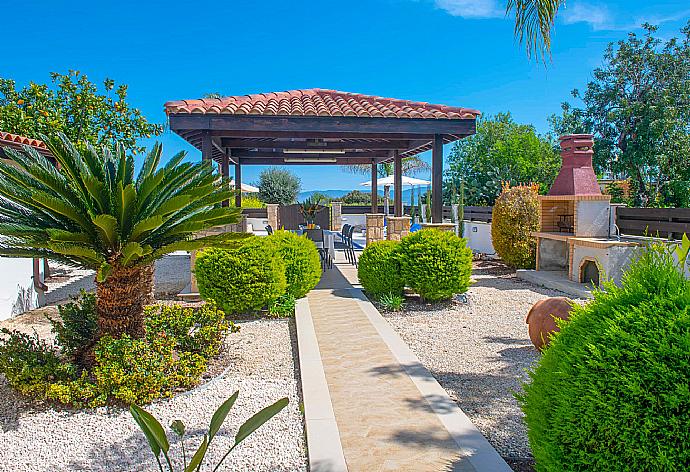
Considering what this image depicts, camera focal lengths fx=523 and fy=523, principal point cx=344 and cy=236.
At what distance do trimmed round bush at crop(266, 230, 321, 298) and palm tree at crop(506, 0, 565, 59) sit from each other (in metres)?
4.70

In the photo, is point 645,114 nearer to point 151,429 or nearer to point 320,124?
point 320,124

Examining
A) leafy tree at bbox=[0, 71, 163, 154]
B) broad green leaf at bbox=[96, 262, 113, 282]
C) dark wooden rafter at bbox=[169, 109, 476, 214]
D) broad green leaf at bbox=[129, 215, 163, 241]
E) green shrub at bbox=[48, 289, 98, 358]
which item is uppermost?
leafy tree at bbox=[0, 71, 163, 154]

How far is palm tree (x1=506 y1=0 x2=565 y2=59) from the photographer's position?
437 cm

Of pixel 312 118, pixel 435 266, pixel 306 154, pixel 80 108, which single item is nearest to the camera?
pixel 435 266

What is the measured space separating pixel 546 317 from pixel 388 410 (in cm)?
233

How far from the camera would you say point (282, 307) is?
7.62 metres

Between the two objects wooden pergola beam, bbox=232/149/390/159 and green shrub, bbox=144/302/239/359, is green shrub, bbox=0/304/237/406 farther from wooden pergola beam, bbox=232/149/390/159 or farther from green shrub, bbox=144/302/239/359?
wooden pergola beam, bbox=232/149/390/159

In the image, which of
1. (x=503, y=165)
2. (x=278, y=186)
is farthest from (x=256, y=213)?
(x=503, y=165)

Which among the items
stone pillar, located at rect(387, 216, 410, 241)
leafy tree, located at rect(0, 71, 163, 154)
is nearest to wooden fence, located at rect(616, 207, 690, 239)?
stone pillar, located at rect(387, 216, 410, 241)

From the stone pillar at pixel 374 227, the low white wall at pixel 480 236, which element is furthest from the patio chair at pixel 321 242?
the low white wall at pixel 480 236

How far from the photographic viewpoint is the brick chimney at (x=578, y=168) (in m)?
10.6

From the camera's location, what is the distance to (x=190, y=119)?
9023 mm

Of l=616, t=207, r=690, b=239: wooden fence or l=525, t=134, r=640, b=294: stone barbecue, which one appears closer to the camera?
l=525, t=134, r=640, b=294: stone barbecue

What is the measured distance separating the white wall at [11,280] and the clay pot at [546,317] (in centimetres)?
721
